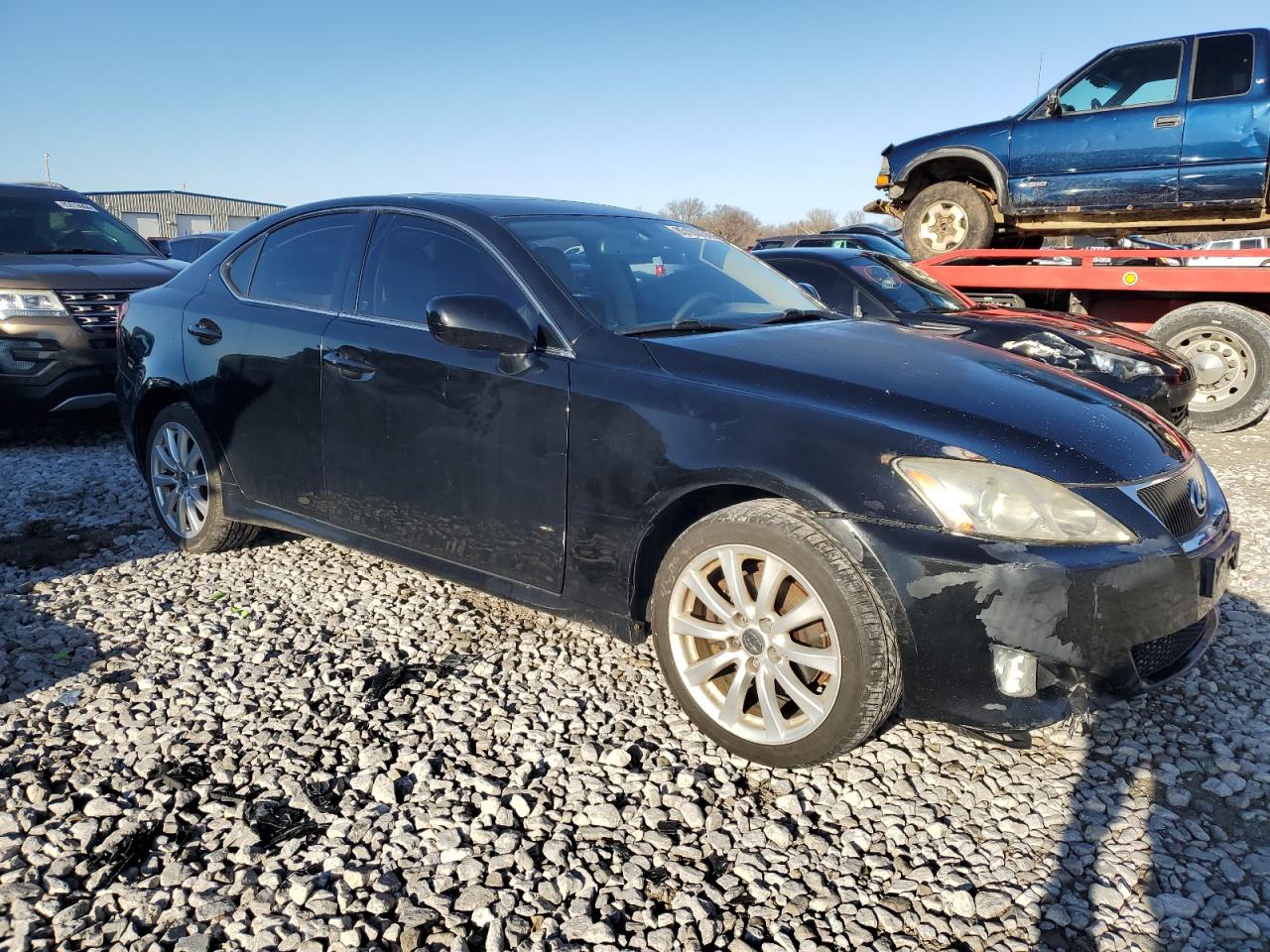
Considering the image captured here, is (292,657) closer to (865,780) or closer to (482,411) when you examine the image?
(482,411)

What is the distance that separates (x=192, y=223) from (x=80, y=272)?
208 ft

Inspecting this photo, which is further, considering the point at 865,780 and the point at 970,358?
the point at 970,358

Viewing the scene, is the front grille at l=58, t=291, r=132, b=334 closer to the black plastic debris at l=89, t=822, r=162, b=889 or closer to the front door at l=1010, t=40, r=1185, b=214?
the black plastic debris at l=89, t=822, r=162, b=889

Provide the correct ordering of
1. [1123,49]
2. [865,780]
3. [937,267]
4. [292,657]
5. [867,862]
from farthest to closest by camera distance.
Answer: [937,267] < [1123,49] < [292,657] < [865,780] < [867,862]

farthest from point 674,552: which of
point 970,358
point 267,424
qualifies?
point 267,424

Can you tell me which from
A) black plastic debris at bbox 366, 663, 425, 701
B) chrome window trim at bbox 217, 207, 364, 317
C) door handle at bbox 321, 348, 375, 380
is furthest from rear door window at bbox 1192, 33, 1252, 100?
black plastic debris at bbox 366, 663, 425, 701

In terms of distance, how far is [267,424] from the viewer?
379 cm

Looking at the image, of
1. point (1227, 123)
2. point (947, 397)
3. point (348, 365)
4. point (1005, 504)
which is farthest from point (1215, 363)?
point (348, 365)

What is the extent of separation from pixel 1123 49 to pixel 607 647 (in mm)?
7517

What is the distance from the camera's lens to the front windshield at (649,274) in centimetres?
320

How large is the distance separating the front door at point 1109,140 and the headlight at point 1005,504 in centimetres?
696

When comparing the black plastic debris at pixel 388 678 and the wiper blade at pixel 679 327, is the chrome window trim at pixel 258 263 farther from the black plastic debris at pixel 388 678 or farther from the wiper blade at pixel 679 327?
the black plastic debris at pixel 388 678

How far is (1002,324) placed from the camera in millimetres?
6391

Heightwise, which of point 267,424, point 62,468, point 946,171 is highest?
point 946,171
